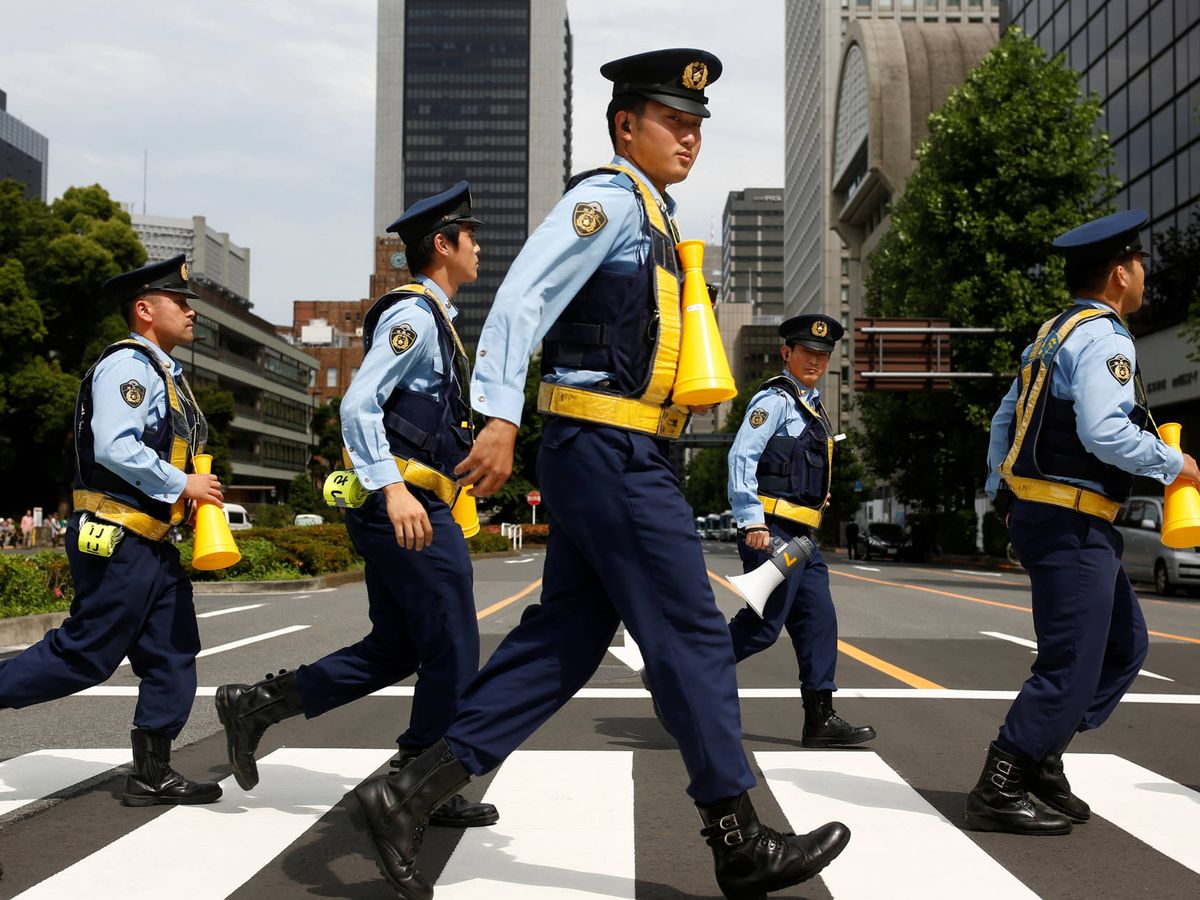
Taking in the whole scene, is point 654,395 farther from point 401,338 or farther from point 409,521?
point 401,338

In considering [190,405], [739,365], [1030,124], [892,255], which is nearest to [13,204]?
[892,255]

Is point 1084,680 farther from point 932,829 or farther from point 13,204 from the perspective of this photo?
point 13,204

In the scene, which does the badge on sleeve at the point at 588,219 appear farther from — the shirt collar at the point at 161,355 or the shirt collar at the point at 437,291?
the shirt collar at the point at 161,355

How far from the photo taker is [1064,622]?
13.6 feet

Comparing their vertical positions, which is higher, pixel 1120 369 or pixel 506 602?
pixel 1120 369

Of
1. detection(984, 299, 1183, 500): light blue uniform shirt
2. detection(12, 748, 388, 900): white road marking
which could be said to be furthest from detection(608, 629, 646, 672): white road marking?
detection(984, 299, 1183, 500): light blue uniform shirt

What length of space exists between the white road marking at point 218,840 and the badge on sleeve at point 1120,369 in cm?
297

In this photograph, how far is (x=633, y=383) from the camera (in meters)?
3.20

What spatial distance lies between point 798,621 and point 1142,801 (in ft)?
5.85

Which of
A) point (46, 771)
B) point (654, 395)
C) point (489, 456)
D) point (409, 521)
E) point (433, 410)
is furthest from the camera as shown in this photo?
point (46, 771)

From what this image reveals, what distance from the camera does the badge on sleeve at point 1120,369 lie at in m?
4.15

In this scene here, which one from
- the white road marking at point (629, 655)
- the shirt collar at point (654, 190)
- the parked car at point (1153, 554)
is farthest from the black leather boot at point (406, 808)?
the parked car at point (1153, 554)

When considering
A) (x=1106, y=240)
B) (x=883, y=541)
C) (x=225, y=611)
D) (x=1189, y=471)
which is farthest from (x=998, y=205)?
(x=1189, y=471)

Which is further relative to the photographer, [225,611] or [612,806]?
[225,611]
